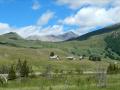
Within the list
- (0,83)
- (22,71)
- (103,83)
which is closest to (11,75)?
(22,71)

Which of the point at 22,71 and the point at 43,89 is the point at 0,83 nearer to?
the point at 43,89

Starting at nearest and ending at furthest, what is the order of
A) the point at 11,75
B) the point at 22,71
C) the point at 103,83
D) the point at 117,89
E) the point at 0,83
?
the point at 117,89
the point at 103,83
the point at 0,83
the point at 11,75
the point at 22,71

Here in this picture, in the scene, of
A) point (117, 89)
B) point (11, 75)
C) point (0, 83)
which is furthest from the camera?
point (11, 75)

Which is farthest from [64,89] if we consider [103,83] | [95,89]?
[103,83]

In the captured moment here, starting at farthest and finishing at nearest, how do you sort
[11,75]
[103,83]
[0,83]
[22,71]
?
[22,71], [11,75], [0,83], [103,83]

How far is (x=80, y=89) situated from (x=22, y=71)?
142 ft

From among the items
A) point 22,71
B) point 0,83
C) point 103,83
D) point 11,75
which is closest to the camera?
point 103,83

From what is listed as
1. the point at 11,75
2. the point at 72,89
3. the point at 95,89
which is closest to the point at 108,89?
the point at 95,89

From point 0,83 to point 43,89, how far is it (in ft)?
47.1

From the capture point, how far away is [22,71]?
240 feet

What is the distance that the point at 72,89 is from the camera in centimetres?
3064

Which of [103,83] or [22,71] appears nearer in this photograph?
[103,83]

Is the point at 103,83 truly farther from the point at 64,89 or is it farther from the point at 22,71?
the point at 22,71

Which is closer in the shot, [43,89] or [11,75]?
[43,89]
